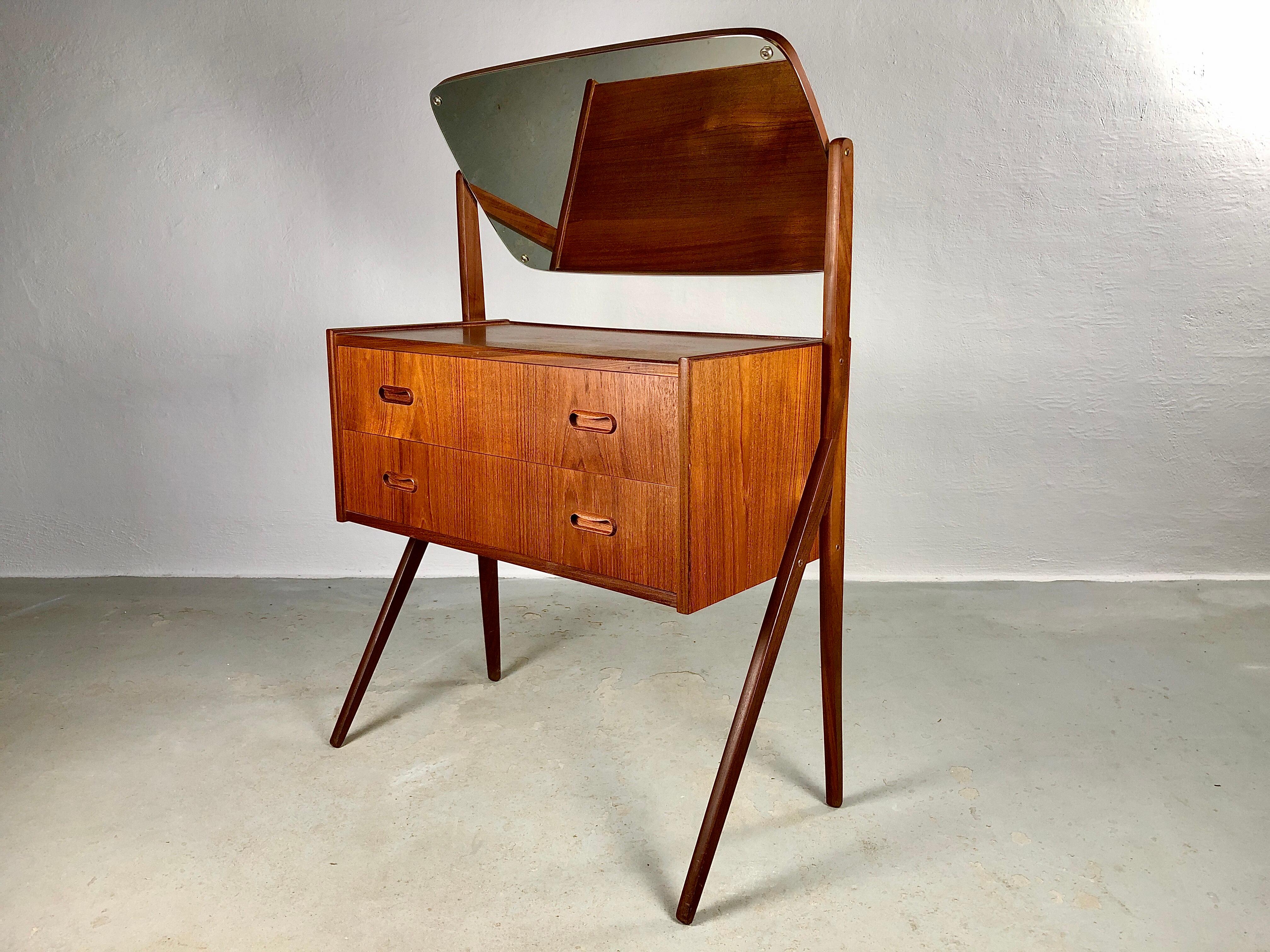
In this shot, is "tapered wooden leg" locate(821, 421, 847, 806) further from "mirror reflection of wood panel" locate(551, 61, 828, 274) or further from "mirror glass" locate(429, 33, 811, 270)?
"mirror glass" locate(429, 33, 811, 270)

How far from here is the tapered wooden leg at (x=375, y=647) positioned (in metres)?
2.30

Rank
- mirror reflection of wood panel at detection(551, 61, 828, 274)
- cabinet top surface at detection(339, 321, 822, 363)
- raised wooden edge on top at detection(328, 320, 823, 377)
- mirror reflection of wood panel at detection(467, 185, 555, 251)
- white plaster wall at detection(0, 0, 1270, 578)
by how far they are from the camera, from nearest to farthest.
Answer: raised wooden edge on top at detection(328, 320, 823, 377) → cabinet top surface at detection(339, 321, 822, 363) → mirror reflection of wood panel at detection(551, 61, 828, 274) → mirror reflection of wood panel at detection(467, 185, 555, 251) → white plaster wall at detection(0, 0, 1270, 578)

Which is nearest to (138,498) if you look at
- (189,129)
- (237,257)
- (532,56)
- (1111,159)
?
(237,257)

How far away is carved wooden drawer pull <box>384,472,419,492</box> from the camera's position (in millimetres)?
2039

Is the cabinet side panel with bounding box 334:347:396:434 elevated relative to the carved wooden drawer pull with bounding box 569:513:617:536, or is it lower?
elevated

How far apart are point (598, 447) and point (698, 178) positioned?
661 mm

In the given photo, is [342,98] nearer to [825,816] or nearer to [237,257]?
[237,257]

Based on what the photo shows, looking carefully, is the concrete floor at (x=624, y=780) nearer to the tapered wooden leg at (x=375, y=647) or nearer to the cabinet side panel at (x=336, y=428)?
the tapered wooden leg at (x=375, y=647)

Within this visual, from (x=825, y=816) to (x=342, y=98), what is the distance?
9.06ft

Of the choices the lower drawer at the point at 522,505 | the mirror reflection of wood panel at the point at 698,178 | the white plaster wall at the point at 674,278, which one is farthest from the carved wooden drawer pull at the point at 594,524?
the white plaster wall at the point at 674,278

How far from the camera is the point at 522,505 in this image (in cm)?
185

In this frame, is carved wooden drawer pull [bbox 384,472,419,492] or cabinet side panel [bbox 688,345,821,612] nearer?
cabinet side panel [bbox 688,345,821,612]

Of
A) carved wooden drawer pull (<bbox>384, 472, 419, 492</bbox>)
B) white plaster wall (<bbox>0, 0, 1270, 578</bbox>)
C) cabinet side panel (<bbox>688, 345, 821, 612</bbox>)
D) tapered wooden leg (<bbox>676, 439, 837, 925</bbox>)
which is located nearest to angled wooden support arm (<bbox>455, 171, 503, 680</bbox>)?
carved wooden drawer pull (<bbox>384, 472, 419, 492</bbox>)

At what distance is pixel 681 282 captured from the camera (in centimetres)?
341
